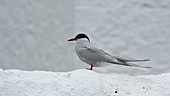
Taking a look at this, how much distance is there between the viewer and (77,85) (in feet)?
6.93

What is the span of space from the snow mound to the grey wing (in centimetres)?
18

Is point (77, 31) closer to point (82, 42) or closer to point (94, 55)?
point (82, 42)

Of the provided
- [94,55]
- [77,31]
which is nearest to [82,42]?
[94,55]

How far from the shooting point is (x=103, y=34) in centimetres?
458

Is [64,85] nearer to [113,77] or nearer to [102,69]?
[113,77]

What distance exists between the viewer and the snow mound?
6.82 feet

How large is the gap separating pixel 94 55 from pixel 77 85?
36cm

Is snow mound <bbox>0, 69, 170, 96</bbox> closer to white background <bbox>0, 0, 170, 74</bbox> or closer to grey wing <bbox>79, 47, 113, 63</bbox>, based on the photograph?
grey wing <bbox>79, 47, 113, 63</bbox>

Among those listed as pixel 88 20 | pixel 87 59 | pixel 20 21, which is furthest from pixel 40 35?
pixel 87 59

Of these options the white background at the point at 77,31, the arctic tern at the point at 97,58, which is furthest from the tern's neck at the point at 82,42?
the white background at the point at 77,31

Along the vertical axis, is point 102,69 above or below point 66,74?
above

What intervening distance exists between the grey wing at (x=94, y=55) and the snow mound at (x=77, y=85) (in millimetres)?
179

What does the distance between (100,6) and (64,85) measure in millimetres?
2624

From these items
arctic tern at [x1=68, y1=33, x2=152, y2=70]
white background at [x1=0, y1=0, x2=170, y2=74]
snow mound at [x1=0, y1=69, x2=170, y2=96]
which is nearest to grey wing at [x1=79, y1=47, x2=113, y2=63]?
arctic tern at [x1=68, y1=33, x2=152, y2=70]
